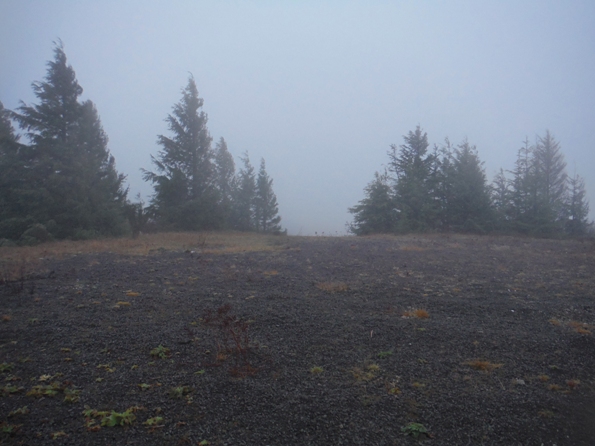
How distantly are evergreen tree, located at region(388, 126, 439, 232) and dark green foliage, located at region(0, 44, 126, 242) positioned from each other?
1816 centimetres

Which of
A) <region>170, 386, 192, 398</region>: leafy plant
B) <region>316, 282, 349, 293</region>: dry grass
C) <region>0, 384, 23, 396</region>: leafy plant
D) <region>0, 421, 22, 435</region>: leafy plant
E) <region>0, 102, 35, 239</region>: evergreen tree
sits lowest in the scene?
<region>0, 421, 22, 435</region>: leafy plant

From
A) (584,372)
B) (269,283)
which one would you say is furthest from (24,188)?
(584,372)

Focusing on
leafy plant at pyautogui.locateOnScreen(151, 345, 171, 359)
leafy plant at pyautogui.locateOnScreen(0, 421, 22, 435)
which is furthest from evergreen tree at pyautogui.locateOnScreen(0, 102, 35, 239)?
leafy plant at pyautogui.locateOnScreen(0, 421, 22, 435)

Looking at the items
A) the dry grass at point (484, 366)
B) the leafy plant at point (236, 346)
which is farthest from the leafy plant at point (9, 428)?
the dry grass at point (484, 366)

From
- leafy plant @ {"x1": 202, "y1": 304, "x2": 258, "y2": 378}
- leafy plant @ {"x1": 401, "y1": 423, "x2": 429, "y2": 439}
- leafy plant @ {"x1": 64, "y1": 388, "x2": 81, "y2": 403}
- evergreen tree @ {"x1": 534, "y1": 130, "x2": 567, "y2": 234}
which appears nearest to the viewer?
leafy plant @ {"x1": 401, "y1": 423, "x2": 429, "y2": 439}

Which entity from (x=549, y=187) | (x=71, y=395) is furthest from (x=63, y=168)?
(x=549, y=187)

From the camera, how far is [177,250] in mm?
14398

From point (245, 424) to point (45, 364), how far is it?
2.52m

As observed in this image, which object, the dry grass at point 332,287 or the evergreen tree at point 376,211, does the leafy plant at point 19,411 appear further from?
the evergreen tree at point 376,211

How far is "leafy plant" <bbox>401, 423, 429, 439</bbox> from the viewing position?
125 inches

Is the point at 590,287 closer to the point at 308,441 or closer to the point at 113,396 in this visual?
the point at 308,441

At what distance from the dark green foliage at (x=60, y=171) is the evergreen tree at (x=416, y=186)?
59.6ft

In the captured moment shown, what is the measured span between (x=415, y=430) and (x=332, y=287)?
493 cm

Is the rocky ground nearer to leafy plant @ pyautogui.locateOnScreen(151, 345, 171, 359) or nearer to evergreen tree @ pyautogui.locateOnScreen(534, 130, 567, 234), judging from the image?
leafy plant @ pyautogui.locateOnScreen(151, 345, 171, 359)
